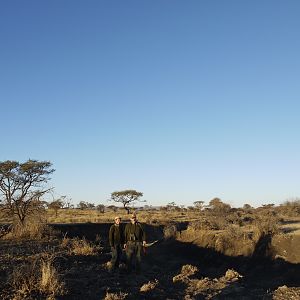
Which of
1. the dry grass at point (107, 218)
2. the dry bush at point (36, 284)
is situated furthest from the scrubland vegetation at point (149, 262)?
the dry grass at point (107, 218)

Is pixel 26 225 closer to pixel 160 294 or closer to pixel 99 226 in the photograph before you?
pixel 99 226

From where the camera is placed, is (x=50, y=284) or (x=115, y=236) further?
(x=115, y=236)

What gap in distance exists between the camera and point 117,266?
15664 millimetres

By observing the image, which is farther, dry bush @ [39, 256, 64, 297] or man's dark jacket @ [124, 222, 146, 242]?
man's dark jacket @ [124, 222, 146, 242]

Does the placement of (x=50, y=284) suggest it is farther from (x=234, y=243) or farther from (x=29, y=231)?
(x=234, y=243)

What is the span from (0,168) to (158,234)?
14880 millimetres

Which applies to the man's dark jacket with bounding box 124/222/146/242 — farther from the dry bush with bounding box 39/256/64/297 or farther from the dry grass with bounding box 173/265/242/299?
the dry bush with bounding box 39/256/64/297

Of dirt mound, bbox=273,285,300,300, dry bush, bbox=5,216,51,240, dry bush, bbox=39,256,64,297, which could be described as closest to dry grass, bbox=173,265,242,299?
dirt mound, bbox=273,285,300,300

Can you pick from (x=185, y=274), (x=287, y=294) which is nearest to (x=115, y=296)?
(x=287, y=294)

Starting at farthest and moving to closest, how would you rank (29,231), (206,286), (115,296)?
(29,231) → (206,286) → (115,296)

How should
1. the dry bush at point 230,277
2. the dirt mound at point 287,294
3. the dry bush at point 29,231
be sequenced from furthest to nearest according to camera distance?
the dry bush at point 29,231 → the dry bush at point 230,277 → the dirt mound at point 287,294

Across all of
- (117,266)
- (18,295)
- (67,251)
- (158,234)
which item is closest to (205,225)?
(158,234)

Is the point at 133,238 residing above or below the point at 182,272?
above

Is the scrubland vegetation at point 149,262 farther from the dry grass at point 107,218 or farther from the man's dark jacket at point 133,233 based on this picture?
the dry grass at point 107,218
